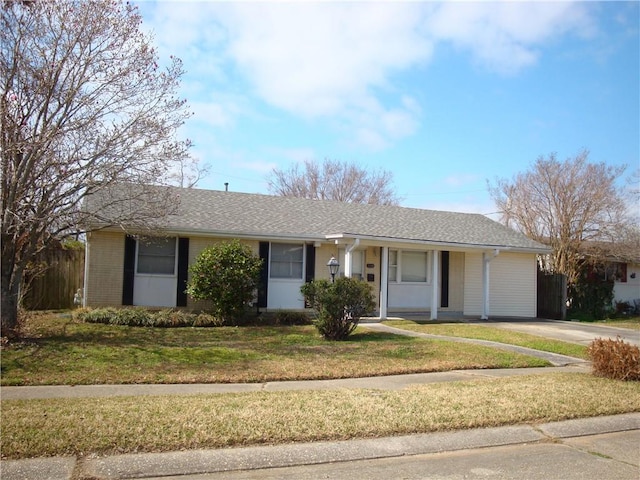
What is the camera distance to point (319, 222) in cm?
1897

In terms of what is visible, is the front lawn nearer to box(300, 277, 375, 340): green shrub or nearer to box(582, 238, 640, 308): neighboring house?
box(300, 277, 375, 340): green shrub

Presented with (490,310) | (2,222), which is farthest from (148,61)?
(490,310)

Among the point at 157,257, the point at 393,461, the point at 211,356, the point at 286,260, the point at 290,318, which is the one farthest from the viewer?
the point at 286,260

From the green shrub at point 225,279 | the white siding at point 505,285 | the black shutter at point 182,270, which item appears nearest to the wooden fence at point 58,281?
the black shutter at point 182,270

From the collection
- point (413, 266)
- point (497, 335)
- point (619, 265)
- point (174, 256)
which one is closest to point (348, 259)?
point (413, 266)

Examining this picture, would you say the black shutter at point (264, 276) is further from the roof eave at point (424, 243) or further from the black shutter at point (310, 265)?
the roof eave at point (424, 243)

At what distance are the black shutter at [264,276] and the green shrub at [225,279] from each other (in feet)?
4.73

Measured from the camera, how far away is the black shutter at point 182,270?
16438mm

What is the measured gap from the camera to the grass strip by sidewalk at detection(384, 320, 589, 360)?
1233 centimetres

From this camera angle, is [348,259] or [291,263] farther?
[291,263]

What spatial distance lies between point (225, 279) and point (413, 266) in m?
7.28

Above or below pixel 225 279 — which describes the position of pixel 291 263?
above

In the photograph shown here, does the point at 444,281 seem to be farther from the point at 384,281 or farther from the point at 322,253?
the point at 322,253

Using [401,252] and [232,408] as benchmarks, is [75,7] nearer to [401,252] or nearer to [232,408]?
[232,408]
